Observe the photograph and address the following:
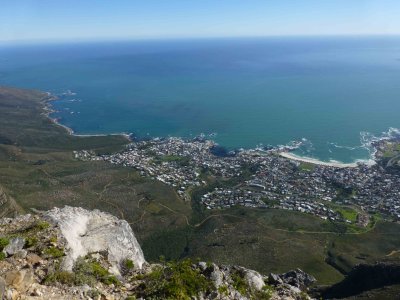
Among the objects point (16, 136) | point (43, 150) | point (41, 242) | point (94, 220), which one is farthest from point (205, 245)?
point (16, 136)

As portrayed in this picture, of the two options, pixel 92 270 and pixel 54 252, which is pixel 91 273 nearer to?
pixel 92 270

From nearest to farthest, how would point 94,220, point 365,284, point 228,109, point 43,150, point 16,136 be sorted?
point 94,220 < point 365,284 < point 43,150 < point 16,136 < point 228,109

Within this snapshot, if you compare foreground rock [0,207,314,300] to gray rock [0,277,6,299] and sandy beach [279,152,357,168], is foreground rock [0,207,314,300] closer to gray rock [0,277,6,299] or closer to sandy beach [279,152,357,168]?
gray rock [0,277,6,299]

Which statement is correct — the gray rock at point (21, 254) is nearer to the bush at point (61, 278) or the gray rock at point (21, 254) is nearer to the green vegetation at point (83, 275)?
the green vegetation at point (83, 275)

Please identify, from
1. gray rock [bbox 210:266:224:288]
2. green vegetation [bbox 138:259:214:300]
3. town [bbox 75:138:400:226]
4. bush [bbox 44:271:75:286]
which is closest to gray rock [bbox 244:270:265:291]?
gray rock [bbox 210:266:224:288]

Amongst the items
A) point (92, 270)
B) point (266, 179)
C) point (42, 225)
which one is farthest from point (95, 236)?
point (266, 179)

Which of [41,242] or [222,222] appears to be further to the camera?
[222,222]

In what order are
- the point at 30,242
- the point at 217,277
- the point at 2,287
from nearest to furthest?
the point at 2,287 < the point at 30,242 < the point at 217,277

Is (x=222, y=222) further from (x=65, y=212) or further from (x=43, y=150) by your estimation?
(x=43, y=150)
